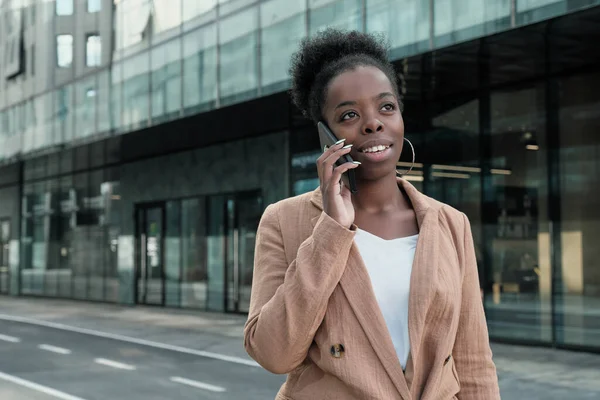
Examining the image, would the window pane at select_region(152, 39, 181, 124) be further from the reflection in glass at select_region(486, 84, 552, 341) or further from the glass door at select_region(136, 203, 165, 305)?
the reflection in glass at select_region(486, 84, 552, 341)

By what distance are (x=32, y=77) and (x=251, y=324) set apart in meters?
27.8

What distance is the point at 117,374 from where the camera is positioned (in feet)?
34.4

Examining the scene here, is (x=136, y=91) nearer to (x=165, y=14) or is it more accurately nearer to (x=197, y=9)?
(x=165, y=14)

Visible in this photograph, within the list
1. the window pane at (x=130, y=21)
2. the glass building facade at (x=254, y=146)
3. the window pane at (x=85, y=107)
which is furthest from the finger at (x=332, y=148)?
the window pane at (x=85, y=107)

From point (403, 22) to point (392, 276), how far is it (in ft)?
38.9

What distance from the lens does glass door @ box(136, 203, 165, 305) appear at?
77.0ft

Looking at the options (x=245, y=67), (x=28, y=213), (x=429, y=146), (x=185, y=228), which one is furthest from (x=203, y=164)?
(x=28, y=213)

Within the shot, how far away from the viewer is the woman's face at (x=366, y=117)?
2023 millimetres

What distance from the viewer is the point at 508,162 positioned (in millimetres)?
13773

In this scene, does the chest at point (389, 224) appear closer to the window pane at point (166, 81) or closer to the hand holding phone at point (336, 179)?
the hand holding phone at point (336, 179)

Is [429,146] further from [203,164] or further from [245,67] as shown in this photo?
[203,164]

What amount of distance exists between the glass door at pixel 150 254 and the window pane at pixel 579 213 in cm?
1341

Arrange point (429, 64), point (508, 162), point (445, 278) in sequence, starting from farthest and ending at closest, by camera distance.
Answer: point (508, 162) → point (429, 64) → point (445, 278)

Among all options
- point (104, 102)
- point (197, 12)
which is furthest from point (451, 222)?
point (104, 102)
